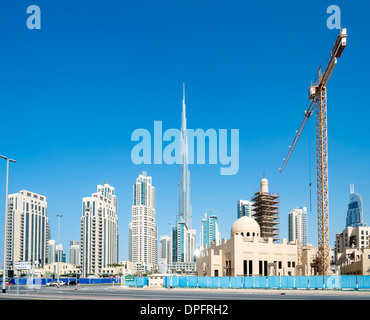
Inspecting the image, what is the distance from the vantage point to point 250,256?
10656 cm

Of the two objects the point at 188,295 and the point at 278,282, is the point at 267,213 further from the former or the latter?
the point at 188,295

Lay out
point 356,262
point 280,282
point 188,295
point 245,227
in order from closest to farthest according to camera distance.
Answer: point 188,295
point 280,282
point 356,262
point 245,227

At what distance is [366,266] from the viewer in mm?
95875

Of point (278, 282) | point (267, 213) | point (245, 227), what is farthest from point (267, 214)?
point (278, 282)

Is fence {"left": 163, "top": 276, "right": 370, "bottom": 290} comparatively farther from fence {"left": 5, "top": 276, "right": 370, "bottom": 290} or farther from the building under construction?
the building under construction

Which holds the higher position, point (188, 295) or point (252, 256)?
point (188, 295)

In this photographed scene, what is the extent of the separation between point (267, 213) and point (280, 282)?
2655 inches

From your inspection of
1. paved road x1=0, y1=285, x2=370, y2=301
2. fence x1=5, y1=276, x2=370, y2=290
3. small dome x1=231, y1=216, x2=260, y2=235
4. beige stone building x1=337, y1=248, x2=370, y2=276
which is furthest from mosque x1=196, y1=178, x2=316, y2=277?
paved road x1=0, y1=285, x2=370, y2=301

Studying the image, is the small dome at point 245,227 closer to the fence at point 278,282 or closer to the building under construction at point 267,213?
the building under construction at point 267,213

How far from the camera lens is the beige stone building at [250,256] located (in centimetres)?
10544

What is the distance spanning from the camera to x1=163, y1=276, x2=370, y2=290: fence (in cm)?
6081
